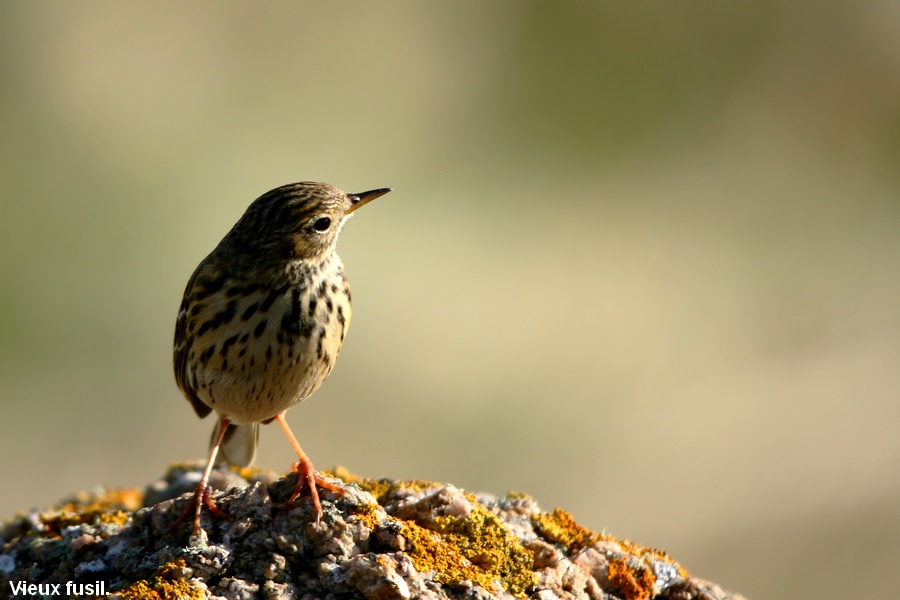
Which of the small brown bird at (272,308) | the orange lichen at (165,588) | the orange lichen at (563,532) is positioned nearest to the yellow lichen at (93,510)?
the small brown bird at (272,308)

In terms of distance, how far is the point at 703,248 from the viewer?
24.0 meters

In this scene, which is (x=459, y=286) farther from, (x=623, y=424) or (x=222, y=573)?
(x=222, y=573)

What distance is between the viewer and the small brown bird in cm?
674

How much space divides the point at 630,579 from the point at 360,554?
146 centimetres

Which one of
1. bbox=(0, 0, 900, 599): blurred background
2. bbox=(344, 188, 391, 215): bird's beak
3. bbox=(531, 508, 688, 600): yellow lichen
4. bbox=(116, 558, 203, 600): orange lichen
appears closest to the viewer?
bbox=(116, 558, 203, 600): orange lichen

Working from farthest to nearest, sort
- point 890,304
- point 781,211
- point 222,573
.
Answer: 1. point 781,211
2. point 890,304
3. point 222,573

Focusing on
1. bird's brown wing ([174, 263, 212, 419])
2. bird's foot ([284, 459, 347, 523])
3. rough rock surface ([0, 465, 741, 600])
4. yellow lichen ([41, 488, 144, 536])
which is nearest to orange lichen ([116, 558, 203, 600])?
rough rock surface ([0, 465, 741, 600])

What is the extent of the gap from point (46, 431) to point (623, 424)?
8.93m

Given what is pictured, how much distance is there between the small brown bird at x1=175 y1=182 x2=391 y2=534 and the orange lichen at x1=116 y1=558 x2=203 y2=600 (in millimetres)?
1051

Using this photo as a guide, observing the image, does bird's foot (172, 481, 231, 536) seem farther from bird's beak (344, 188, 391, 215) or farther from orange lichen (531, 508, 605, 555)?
bird's beak (344, 188, 391, 215)

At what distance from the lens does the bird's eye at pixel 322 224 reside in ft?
22.8

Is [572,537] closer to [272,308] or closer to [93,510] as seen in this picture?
[272,308]

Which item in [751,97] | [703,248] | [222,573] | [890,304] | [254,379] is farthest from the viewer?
[751,97]

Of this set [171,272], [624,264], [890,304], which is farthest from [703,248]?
[171,272]
